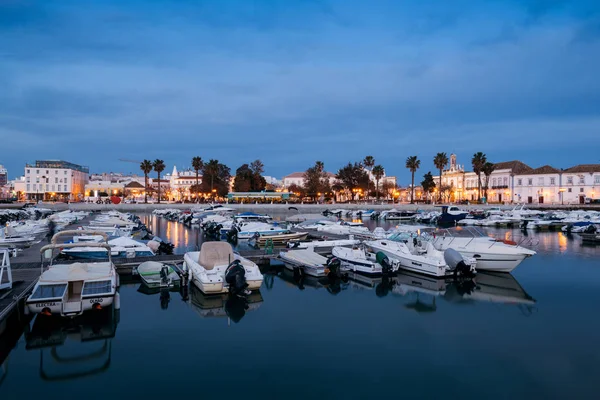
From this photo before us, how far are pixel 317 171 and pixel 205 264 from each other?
11207 cm

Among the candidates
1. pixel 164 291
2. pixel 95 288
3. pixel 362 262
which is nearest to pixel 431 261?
pixel 362 262

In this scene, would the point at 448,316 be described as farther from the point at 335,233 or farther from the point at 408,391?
the point at 335,233

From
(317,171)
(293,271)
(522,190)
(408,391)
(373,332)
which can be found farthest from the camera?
(317,171)

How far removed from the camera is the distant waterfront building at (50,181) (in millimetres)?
136875

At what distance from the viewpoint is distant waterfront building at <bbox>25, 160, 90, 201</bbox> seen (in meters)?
137

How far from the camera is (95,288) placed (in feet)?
54.9

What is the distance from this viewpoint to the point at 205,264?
70.9 ft

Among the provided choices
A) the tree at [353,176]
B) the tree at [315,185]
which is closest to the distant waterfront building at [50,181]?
the tree at [315,185]

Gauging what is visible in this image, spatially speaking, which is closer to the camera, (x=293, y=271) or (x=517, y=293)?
(x=517, y=293)

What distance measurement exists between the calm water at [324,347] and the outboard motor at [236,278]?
2.65ft

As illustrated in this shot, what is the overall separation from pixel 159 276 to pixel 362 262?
11358mm

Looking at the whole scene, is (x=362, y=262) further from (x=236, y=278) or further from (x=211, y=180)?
(x=211, y=180)

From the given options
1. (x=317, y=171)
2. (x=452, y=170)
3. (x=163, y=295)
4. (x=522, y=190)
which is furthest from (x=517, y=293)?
(x=452, y=170)

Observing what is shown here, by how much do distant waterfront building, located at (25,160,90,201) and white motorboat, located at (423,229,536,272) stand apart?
443 ft
